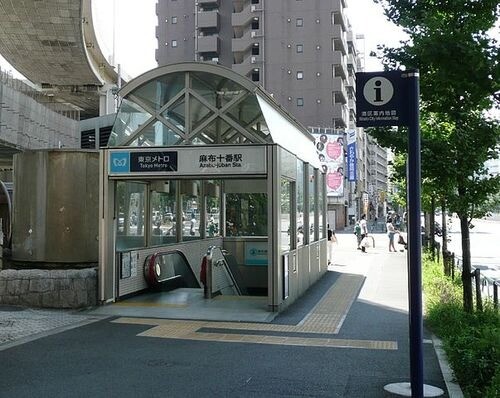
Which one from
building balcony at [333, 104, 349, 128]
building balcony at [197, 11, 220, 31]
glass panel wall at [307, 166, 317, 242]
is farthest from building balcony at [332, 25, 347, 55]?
glass panel wall at [307, 166, 317, 242]

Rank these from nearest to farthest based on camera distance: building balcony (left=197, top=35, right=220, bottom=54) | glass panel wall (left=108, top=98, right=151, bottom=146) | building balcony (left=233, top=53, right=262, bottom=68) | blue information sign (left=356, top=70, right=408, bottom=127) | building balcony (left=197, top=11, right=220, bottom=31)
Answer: blue information sign (left=356, top=70, right=408, bottom=127) < glass panel wall (left=108, top=98, right=151, bottom=146) < building balcony (left=233, top=53, right=262, bottom=68) < building balcony (left=197, top=35, right=220, bottom=54) < building balcony (left=197, top=11, right=220, bottom=31)

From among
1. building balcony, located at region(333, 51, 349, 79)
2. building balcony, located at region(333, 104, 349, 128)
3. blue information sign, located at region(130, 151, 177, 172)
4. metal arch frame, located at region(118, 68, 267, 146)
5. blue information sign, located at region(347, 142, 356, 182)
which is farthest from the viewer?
building balcony, located at region(333, 51, 349, 79)

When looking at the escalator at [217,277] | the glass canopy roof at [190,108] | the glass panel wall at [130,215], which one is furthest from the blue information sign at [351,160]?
the glass canopy roof at [190,108]

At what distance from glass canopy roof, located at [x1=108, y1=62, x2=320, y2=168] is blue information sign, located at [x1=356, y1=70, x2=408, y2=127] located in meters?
5.80

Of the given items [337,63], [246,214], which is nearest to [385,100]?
[246,214]

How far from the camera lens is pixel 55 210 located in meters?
12.2

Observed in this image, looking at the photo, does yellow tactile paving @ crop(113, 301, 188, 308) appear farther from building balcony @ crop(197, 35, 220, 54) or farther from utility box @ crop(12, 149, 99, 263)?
building balcony @ crop(197, 35, 220, 54)

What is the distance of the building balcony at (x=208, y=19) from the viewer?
71.2 metres

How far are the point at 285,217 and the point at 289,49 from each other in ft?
196

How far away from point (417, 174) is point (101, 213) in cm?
735

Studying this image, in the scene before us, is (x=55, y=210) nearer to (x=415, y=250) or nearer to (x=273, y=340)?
(x=273, y=340)

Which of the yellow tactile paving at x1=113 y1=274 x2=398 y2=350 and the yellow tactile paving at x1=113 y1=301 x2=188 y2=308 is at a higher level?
the yellow tactile paving at x1=113 y1=301 x2=188 y2=308

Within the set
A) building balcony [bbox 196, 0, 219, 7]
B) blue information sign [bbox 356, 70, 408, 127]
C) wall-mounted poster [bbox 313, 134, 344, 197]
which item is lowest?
blue information sign [bbox 356, 70, 408, 127]

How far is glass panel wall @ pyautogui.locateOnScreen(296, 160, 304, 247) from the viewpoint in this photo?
12789 mm
